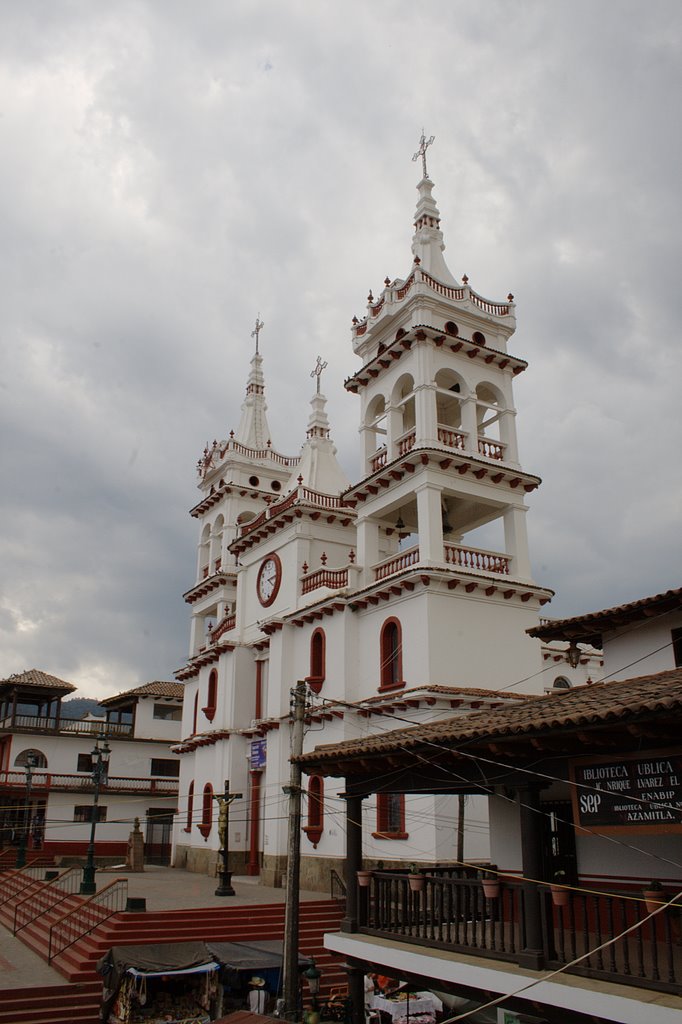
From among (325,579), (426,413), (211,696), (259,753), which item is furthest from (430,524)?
(211,696)

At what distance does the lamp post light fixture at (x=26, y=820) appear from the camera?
4033 cm

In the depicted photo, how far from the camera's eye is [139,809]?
174ft

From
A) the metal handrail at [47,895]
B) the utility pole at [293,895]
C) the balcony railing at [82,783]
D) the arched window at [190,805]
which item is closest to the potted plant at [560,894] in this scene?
the utility pole at [293,895]

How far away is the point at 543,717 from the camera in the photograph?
11.7 metres

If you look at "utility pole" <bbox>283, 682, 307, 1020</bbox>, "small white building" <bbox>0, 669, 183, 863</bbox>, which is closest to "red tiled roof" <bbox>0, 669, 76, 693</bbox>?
"small white building" <bbox>0, 669, 183, 863</bbox>

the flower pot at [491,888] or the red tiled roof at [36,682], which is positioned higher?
the red tiled roof at [36,682]

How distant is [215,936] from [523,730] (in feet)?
47.2

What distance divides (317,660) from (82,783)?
87.9 ft

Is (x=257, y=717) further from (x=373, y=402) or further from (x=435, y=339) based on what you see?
(x=435, y=339)

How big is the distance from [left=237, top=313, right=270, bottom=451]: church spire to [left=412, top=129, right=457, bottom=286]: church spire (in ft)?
56.4

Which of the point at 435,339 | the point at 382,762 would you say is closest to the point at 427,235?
the point at 435,339

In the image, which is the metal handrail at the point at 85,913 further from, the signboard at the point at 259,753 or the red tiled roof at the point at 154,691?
the red tiled roof at the point at 154,691

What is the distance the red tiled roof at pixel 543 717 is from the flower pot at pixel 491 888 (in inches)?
79.7

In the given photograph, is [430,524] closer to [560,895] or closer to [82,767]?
[560,895]
